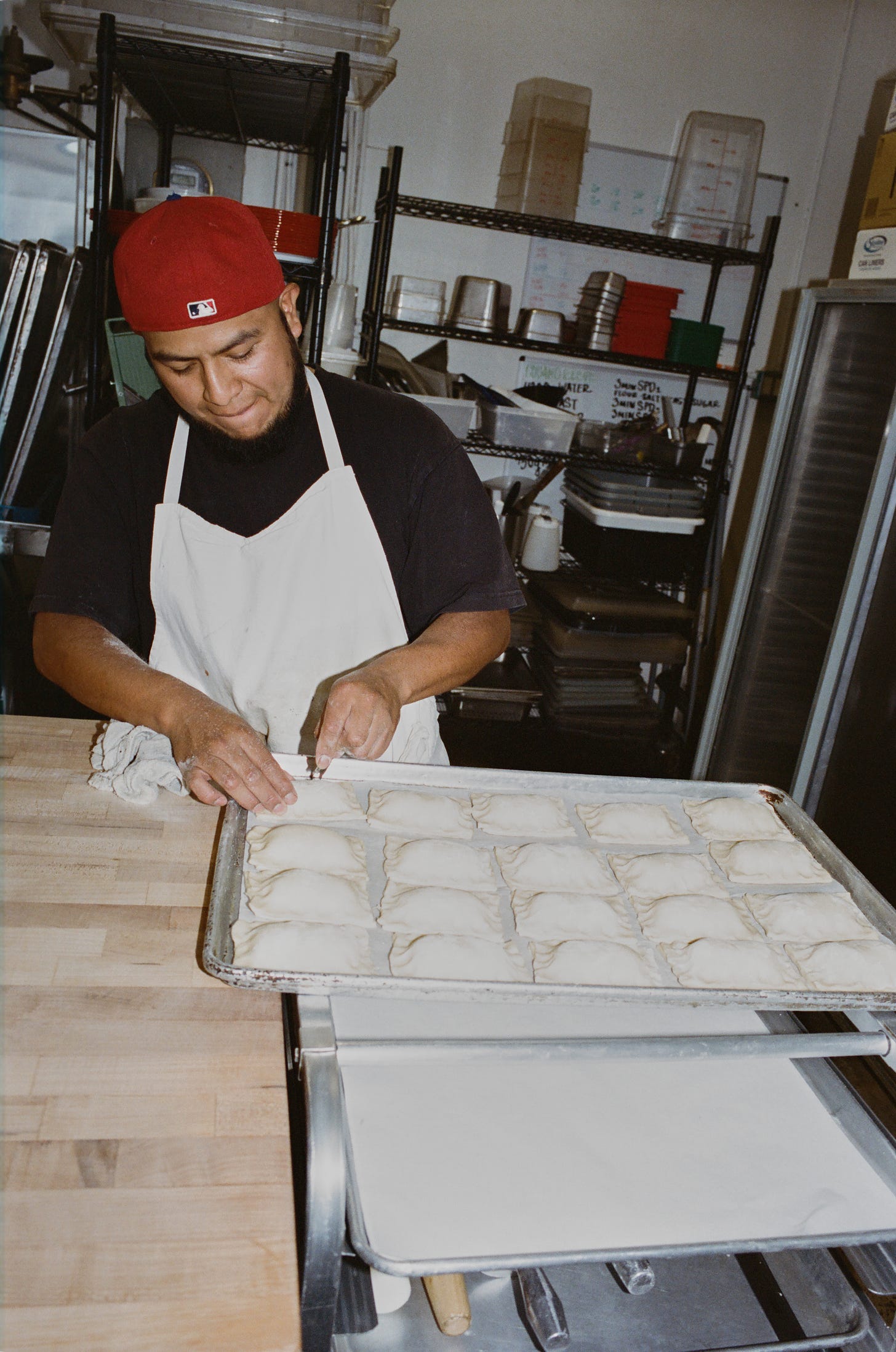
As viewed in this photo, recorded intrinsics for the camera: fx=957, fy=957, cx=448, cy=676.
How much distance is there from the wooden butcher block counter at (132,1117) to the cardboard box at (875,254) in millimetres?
2801

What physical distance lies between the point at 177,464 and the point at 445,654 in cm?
58

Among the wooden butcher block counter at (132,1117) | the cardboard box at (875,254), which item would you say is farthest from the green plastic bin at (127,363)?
the cardboard box at (875,254)

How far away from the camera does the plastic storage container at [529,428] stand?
360 centimetres

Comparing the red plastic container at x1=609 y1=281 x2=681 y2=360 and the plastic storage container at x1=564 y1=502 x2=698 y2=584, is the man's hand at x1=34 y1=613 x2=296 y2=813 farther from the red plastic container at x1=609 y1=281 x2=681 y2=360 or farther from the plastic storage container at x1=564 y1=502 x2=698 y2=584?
the red plastic container at x1=609 y1=281 x2=681 y2=360

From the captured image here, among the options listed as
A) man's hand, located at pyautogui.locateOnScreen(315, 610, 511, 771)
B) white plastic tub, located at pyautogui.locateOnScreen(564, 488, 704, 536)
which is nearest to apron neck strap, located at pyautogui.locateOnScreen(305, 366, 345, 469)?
man's hand, located at pyautogui.locateOnScreen(315, 610, 511, 771)

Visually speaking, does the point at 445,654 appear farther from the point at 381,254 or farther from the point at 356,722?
the point at 381,254

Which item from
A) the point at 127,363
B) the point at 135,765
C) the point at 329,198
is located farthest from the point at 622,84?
the point at 135,765

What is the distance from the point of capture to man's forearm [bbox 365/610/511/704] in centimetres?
157

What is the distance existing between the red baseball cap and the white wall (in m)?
2.61

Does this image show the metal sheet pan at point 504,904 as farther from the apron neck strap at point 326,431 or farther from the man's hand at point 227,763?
the apron neck strap at point 326,431

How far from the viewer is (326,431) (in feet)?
5.64

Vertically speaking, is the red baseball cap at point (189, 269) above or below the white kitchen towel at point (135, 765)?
above

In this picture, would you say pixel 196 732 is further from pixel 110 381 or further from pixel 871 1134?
pixel 110 381

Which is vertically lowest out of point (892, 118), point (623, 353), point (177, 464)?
point (177, 464)
